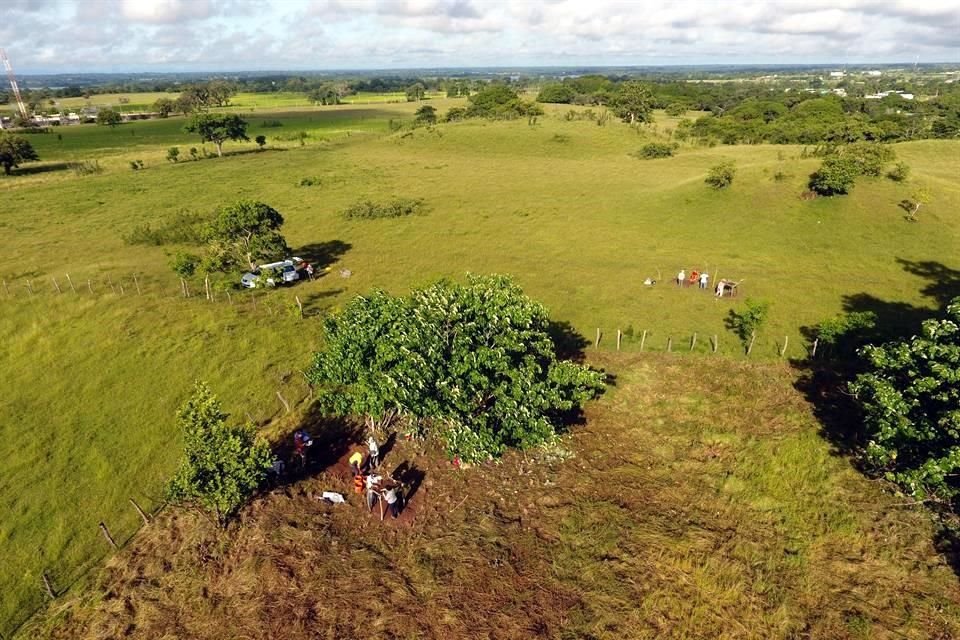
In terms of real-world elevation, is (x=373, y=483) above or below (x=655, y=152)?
below

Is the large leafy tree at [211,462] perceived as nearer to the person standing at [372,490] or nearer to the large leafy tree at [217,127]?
the person standing at [372,490]

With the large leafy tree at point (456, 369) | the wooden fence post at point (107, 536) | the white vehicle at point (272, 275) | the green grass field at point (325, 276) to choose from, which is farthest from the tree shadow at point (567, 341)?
the wooden fence post at point (107, 536)

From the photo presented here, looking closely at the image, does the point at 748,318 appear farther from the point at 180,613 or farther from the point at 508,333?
the point at 180,613

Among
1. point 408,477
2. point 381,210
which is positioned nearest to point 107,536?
point 408,477

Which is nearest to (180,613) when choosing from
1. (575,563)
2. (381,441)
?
(381,441)

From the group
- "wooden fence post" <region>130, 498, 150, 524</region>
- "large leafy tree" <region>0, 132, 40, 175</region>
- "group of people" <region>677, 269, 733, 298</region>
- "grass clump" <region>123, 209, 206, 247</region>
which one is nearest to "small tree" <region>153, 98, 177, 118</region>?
"large leafy tree" <region>0, 132, 40, 175</region>

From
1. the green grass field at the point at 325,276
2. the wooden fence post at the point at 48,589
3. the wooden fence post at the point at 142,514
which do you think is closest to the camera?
the wooden fence post at the point at 48,589

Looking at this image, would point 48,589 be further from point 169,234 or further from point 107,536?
point 169,234
